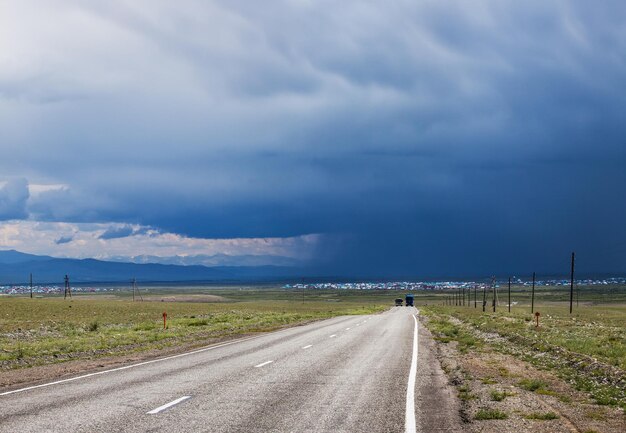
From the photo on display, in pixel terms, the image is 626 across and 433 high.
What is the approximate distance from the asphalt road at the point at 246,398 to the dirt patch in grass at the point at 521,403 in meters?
0.58

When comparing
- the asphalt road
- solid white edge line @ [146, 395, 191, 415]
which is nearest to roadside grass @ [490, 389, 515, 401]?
the asphalt road

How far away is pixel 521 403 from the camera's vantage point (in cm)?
1459

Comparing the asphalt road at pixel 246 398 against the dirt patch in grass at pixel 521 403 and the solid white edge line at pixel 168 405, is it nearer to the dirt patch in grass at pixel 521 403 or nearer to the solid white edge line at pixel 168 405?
the solid white edge line at pixel 168 405

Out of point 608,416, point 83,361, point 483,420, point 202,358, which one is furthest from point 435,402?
point 83,361

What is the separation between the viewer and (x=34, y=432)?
10680 millimetres

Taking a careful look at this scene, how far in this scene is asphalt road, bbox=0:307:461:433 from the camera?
11.5m

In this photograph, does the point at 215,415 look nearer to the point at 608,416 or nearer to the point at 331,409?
the point at 331,409

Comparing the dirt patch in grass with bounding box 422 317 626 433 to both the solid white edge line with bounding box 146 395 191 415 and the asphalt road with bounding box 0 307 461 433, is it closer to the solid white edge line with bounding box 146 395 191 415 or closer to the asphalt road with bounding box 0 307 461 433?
the asphalt road with bounding box 0 307 461 433

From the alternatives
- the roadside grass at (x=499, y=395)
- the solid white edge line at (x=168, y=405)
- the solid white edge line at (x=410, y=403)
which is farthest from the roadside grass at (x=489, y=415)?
the solid white edge line at (x=168, y=405)

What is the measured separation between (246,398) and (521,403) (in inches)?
234

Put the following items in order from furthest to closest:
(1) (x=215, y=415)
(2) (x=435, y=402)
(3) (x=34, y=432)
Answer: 1. (2) (x=435, y=402)
2. (1) (x=215, y=415)
3. (3) (x=34, y=432)

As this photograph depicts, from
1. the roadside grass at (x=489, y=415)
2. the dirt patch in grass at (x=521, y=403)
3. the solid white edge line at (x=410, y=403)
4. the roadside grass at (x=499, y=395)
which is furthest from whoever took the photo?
the roadside grass at (x=499, y=395)

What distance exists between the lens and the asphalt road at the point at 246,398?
37.6 ft

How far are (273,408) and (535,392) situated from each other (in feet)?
23.5
